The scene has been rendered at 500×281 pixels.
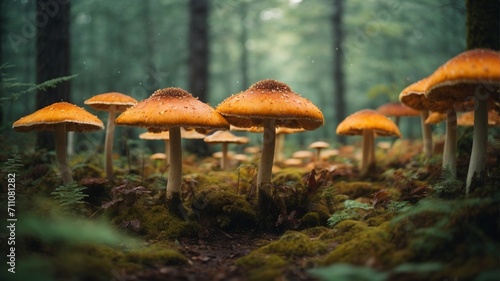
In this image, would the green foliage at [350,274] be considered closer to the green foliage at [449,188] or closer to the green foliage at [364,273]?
the green foliage at [364,273]

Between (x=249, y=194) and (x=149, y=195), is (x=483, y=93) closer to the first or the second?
(x=249, y=194)

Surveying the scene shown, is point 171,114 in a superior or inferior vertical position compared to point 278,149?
superior

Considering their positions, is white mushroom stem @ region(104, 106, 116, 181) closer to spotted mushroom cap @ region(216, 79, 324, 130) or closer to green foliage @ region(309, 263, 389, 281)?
spotted mushroom cap @ region(216, 79, 324, 130)

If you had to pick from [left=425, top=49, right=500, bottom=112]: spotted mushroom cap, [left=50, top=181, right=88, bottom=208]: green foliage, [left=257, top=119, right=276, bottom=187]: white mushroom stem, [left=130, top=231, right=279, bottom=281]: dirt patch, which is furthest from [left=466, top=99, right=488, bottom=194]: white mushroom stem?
[left=50, top=181, right=88, bottom=208]: green foliage

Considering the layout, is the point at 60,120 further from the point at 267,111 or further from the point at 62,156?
the point at 267,111

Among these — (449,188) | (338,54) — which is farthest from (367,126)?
(338,54)

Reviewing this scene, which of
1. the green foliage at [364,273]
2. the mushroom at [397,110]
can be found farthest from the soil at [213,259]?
the mushroom at [397,110]
